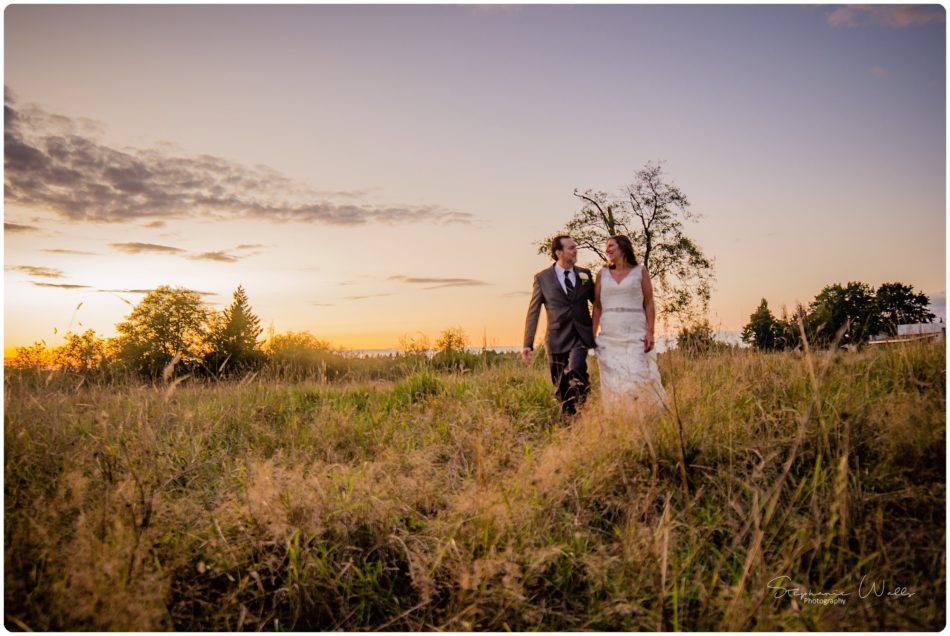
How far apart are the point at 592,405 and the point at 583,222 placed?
17.3 metres

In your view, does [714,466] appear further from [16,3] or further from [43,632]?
[16,3]

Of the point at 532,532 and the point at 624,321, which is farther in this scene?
the point at 624,321

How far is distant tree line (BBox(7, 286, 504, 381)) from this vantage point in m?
6.52

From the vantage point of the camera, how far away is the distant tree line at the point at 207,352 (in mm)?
6516

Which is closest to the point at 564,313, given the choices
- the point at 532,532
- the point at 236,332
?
the point at 532,532

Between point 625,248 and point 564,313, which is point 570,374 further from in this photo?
point 625,248

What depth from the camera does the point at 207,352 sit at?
28203 millimetres

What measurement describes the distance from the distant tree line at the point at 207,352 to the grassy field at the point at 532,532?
2.15 metres

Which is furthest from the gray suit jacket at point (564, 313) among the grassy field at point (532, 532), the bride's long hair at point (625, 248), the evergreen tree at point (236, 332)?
the evergreen tree at point (236, 332)

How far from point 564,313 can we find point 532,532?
3.31 meters

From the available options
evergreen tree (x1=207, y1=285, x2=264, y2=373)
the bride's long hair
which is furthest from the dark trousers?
evergreen tree (x1=207, y1=285, x2=264, y2=373)

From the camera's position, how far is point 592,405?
497 cm

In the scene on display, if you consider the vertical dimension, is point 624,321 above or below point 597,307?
below

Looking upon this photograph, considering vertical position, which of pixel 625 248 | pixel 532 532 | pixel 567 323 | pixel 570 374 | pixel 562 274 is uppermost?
pixel 625 248
